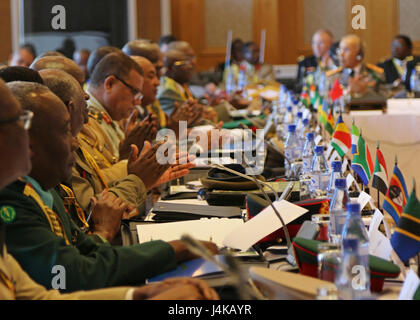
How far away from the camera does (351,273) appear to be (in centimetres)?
121

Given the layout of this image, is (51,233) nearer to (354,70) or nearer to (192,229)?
(192,229)

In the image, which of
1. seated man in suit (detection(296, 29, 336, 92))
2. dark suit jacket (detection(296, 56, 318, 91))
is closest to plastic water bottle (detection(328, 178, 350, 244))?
seated man in suit (detection(296, 29, 336, 92))

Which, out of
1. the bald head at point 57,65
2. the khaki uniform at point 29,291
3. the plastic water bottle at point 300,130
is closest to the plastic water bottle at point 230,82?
the plastic water bottle at point 300,130

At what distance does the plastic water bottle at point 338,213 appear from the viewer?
61.4 inches

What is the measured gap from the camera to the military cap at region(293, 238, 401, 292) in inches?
51.4

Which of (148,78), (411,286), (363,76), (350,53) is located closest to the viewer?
(411,286)

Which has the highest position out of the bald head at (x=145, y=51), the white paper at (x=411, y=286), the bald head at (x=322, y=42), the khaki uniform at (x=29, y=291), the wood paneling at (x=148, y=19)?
the wood paneling at (x=148, y=19)

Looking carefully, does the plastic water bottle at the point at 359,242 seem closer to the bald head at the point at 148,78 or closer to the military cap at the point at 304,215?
the military cap at the point at 304,215

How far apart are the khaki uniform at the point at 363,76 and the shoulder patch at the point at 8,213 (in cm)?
505

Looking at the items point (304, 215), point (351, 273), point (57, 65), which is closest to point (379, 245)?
point (304, 215)

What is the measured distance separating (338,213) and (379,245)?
0.37ft
